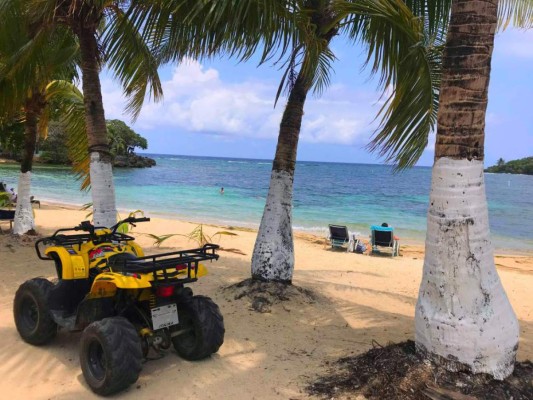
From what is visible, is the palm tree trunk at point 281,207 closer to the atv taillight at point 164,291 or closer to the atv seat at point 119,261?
the atv seat at point 119,261

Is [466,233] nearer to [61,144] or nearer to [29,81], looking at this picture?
[29,81]

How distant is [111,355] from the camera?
125 inches

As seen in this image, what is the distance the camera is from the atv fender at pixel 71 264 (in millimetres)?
3828

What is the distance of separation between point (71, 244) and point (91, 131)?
102 inches

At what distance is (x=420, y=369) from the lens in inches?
125

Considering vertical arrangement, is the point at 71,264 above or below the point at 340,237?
above

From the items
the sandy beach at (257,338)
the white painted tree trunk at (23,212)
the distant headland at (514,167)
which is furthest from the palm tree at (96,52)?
the distant headland at (514,167)

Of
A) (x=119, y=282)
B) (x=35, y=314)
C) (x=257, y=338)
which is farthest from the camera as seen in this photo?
(x=257, y=338)

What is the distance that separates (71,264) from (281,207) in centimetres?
267

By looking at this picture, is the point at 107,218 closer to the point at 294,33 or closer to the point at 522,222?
the point at 294,33

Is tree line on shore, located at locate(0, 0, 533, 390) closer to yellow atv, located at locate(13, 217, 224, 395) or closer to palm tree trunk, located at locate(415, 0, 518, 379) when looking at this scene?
palm tree trunk, located at locate(415, 0, 518, 379)

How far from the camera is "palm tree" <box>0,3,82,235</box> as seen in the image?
270 inches

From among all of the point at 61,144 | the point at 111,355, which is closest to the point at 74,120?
the point at 111,355

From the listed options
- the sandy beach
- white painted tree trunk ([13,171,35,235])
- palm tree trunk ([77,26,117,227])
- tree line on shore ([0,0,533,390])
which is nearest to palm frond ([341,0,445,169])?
tree line on shore ([0,0,533,390])
